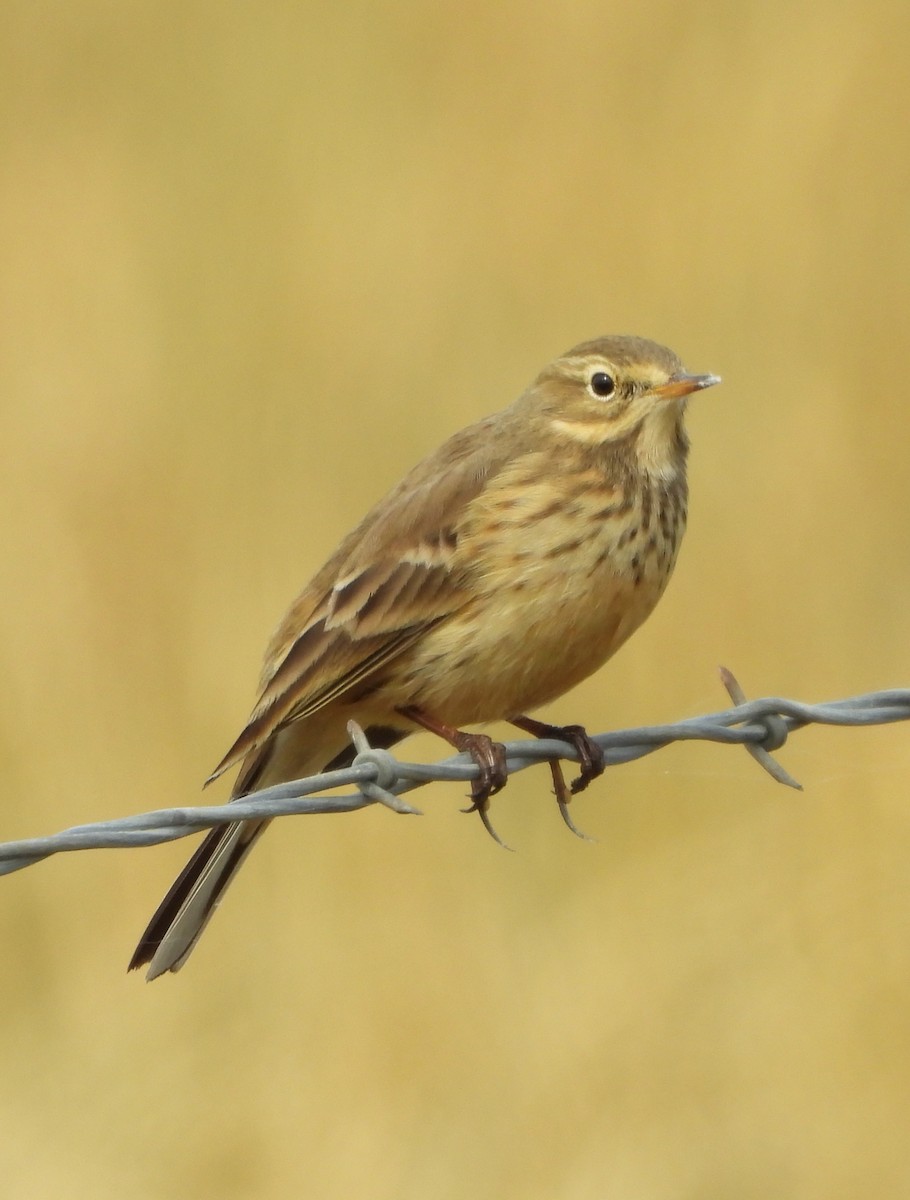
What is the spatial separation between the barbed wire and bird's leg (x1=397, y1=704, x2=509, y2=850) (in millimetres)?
123

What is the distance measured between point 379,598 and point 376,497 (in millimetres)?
3047

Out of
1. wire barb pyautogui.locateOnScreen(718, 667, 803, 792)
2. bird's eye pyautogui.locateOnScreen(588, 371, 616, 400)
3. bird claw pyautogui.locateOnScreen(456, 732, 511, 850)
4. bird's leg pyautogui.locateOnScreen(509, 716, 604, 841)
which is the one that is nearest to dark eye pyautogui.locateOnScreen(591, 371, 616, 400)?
bird's eye pyautogui.locateOnScreen(588, 371, 616, 400)

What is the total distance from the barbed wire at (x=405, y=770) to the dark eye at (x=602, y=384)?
1450 mm

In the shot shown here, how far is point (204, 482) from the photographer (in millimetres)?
8469

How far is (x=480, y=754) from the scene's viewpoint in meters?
5.19

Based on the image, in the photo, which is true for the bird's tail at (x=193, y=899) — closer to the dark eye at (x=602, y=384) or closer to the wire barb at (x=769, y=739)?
the wire barb at (x=769, y=739)

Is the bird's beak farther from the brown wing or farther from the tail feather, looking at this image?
the tail feather

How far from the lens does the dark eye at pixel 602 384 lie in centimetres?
598

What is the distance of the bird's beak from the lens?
18.7ft

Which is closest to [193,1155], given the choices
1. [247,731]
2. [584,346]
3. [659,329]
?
[247,731]

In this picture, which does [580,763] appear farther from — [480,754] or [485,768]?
[485,768]

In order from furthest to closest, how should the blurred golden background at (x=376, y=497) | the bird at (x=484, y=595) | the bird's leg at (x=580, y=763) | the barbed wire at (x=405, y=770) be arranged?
the blurred golden background at (x=376, y=497), the bird at (x=484, y=595), the bird's leg at (x=580, y=763), the barbed wire at (x=405, y=770)

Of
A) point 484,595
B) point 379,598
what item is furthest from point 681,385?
point 379,598

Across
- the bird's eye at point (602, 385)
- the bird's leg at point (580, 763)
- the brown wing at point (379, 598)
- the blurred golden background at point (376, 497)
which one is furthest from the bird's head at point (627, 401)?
the blurred golden background at point (376, 497)
